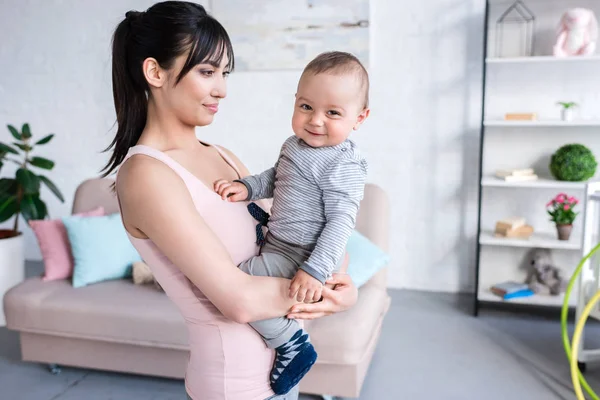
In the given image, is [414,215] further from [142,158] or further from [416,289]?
[142,158]

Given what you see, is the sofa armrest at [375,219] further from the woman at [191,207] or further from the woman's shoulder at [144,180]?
the woman's shoulder at [144,180]

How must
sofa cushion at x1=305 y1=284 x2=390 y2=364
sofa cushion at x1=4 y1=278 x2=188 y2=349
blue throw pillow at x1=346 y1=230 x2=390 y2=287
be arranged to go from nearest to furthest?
1. sofa cushion at x1=305 y1=284 x2=390 y2=364
2. sofa cushion at x1=4 y1=278 x2=188 y2=349
3. blue throw pillow at x1=346 y1=230 x2=390 y2=287

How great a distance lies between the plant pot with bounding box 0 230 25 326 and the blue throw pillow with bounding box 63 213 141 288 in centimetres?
80

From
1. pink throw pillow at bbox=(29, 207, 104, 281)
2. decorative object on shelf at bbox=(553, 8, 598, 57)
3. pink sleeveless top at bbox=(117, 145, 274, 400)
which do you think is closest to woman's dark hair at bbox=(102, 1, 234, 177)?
pink sleeveless top at bbox=(117, 145, 274, 400)

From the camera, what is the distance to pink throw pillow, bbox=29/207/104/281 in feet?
8.96

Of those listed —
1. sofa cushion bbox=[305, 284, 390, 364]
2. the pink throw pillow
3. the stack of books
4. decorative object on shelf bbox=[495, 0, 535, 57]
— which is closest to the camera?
sofa cushion bbox=[305, 284, 390, 364]

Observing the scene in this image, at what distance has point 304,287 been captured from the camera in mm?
972

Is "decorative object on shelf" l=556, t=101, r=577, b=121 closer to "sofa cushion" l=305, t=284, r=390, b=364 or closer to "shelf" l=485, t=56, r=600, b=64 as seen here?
"shelf" l=485, t=56, r=600, b=64

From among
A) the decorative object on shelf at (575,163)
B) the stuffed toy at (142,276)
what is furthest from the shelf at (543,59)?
the stuffed toy at (142,276)

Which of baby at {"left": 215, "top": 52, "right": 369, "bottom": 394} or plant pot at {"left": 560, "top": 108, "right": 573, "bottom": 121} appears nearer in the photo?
baby at {"left": 215, "top": 52, "right": 369, "bottom": 394}

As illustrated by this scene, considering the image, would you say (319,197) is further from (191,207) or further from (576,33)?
(576,33)

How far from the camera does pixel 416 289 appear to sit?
3.74 m

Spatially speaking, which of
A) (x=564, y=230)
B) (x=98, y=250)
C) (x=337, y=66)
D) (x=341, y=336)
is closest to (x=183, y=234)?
(x=337, y=66)

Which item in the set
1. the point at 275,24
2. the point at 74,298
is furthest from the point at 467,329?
the point at 275,24
